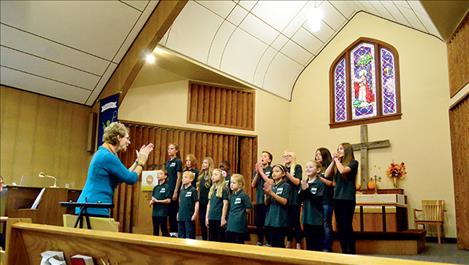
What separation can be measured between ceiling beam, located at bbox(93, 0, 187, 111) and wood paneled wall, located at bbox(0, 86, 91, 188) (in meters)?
0.80

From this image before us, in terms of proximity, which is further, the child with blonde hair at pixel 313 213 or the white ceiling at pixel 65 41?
the white ceiling at pixel 65 41

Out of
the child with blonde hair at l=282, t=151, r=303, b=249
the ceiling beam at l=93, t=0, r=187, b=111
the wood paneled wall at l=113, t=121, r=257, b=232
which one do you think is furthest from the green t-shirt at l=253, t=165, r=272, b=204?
the ceiling beam at l=93, t=0, r=187, b=111

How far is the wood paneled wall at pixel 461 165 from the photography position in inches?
229

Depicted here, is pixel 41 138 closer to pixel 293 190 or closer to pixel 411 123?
pixel 293 190

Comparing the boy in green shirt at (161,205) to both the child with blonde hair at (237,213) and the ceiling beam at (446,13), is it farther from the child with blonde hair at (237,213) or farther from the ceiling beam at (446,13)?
the ceiling beam at (446,13)

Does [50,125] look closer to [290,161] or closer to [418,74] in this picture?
[290,161]

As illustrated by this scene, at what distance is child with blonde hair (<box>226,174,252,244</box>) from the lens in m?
4.55

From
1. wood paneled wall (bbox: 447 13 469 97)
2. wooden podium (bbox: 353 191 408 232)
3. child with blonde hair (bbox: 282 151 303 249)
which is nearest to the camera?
child with blonde hair (bbox: 282 151 303 249)

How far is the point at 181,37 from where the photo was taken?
709 cm

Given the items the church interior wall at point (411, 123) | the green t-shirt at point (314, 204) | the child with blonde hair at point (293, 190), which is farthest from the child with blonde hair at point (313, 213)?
the church interior wall at point (411, 123)

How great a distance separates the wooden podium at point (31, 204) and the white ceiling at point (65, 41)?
171 cm

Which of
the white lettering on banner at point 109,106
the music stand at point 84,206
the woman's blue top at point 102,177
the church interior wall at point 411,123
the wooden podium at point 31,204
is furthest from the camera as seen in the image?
the church interior wall at point 411,123

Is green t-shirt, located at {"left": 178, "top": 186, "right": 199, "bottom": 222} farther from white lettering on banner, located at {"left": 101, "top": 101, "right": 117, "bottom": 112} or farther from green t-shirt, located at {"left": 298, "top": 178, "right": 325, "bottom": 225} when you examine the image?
white lettering on banner, located at {"left": 101, "top": 101, "right": 117, "bottom": 112}

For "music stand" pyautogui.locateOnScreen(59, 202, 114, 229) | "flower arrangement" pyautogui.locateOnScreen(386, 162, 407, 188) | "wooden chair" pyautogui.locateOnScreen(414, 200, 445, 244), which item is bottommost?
"wooden chair" pyautogui.locateOnScreen(414, 200, 445, 244)
